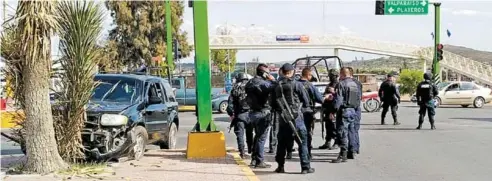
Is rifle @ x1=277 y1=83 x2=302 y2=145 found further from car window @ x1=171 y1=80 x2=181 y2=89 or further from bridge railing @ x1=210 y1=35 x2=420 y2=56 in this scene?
bridge railing @ x1=210 y1=35 x2=420 y2=56

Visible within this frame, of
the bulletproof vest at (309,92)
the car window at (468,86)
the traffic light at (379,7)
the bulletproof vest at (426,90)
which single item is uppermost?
the traffic light at (379,7)

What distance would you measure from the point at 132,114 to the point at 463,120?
14.0m

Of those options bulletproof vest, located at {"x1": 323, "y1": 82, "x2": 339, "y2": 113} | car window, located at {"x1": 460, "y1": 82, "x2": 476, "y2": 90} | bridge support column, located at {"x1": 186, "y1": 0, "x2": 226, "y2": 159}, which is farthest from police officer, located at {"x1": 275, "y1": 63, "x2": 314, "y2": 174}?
car window, located at {"x1": 460, "y1": 82, "x2": 476, "y2": 90}

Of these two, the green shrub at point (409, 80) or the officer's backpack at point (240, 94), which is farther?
the green shrub at point (409, 80)

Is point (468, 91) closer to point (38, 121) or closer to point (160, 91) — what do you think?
point (160, 91)

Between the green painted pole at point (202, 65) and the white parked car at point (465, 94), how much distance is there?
21.2 meters

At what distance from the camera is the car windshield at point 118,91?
38.2 ft

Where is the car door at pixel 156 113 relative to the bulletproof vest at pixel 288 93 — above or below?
below

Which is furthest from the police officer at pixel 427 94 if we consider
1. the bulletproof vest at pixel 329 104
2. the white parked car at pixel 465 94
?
the white parked car at pixel 465 94

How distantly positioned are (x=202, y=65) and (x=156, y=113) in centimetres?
145

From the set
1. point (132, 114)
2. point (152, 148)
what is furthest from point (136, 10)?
point (132, 114)

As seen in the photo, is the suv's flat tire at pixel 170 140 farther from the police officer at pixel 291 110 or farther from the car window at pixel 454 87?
the car window at pixel 454 87

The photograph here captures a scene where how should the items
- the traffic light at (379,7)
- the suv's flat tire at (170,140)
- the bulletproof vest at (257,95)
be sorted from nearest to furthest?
the bulletproof vest at (257,95), the suv's flat tire at (170,140), the traffic light at (379,7)

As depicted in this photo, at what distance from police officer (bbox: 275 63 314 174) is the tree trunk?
3398mm
